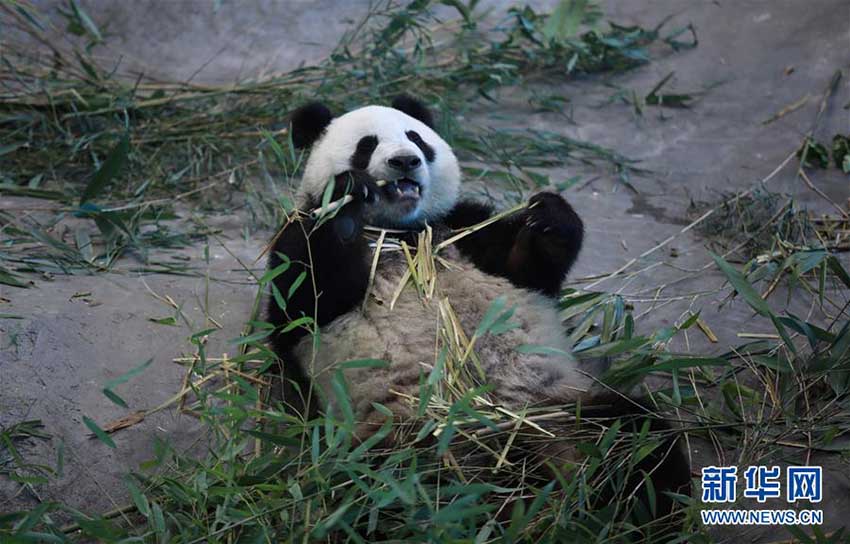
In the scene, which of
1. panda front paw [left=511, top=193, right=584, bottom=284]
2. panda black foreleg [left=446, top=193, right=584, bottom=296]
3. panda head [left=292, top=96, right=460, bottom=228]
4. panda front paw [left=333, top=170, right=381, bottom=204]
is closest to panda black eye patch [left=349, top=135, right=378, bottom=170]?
panda head [left=292, top=96, right=460, bottom=228]

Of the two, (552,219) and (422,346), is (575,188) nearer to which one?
(552,219)

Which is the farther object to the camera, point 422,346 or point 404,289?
point 404,289

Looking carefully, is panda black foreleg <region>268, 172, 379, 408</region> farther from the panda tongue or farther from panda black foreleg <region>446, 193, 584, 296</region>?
panda black foreleg <region>446, 193, 584, 296</region>

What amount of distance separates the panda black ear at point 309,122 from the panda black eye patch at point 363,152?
0.37 m

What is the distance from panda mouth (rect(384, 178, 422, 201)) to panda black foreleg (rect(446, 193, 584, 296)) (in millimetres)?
272

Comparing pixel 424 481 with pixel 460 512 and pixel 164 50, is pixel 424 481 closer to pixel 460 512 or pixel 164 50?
pixel 460 512

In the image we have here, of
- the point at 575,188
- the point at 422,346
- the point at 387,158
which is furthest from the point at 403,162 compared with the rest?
the point at 575,188

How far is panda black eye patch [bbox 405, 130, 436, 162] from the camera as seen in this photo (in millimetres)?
3635

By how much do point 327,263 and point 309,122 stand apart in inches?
39.6

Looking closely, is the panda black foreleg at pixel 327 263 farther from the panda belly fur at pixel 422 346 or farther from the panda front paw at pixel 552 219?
the panda front paw at pixel 552 219

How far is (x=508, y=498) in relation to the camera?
2674 mm

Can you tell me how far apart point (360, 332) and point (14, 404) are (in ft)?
3.94

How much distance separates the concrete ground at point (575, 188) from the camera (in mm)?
3168

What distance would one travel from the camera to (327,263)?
10.0ft
